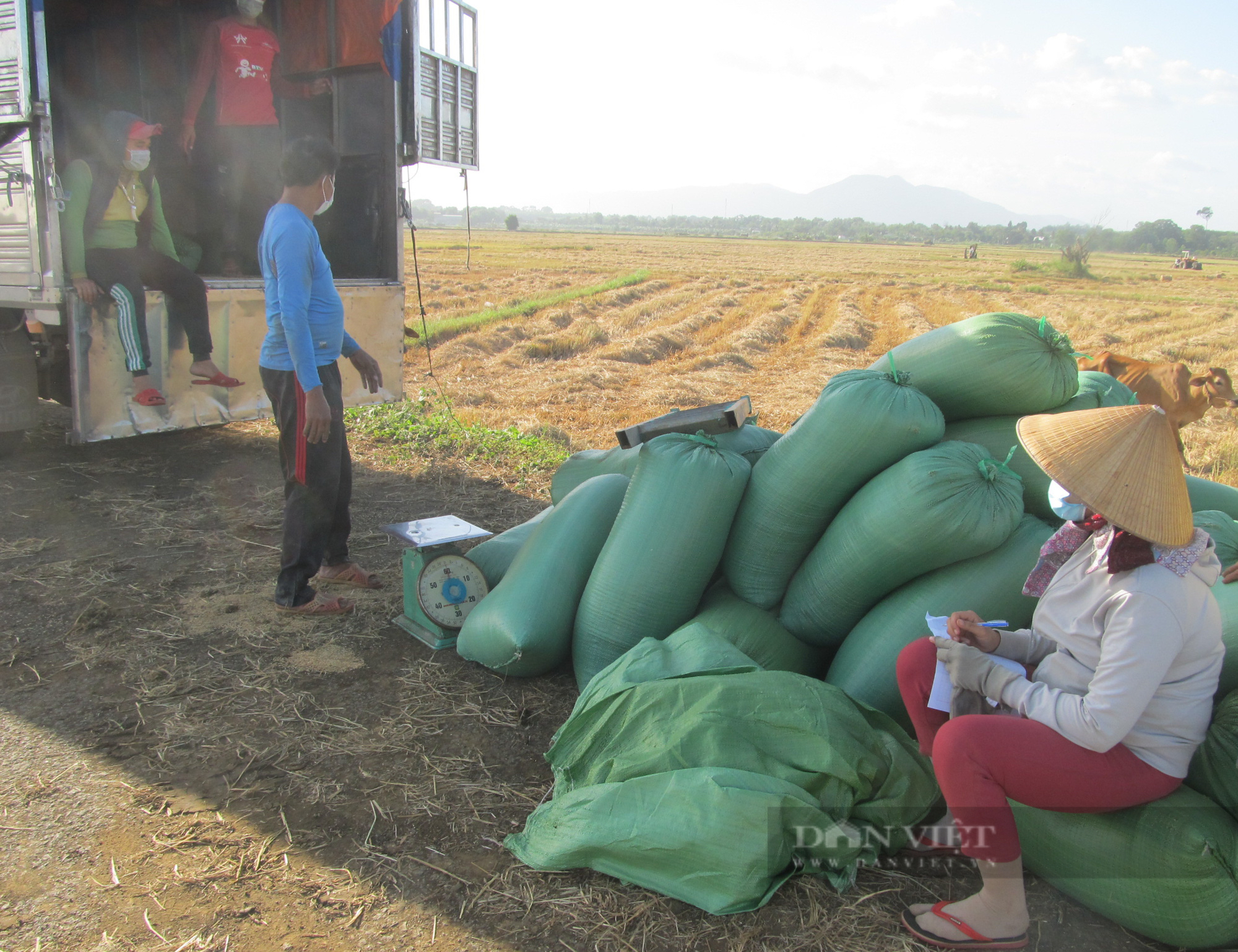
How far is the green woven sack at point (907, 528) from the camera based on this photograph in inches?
93.7

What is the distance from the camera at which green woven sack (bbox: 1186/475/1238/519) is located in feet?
9.07

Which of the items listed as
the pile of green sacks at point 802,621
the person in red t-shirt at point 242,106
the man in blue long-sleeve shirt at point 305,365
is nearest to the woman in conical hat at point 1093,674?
the pile of green sacks at point 802,621

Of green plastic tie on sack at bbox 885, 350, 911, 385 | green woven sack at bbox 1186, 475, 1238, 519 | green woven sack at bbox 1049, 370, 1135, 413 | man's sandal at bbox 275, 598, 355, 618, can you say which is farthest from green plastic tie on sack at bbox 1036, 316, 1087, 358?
man's sandal at bbox 275, 598, 355, 618

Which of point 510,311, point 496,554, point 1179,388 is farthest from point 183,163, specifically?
point 510,311

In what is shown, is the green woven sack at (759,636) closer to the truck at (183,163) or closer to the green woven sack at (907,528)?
the green woven sack at (907,528)

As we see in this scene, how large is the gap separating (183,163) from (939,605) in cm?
606

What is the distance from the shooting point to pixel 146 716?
2623mm

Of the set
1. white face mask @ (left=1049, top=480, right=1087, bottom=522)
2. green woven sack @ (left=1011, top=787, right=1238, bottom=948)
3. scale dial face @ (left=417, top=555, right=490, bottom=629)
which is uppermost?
white face mask @ (left=1049, top=480, right=1087, bottom=522)

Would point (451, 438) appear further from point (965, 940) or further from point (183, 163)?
point (965, 940)

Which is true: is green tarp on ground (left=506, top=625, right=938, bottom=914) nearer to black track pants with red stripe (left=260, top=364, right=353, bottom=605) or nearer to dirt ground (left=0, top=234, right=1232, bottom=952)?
dirt ground (left=0, top=234, right=1232, bottom=952)

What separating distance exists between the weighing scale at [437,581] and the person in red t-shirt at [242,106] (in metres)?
3.37

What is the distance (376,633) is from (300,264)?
4.42ft

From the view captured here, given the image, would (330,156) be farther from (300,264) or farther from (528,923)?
(528,923)

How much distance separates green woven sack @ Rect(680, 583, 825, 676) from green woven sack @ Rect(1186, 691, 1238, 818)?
1.05m
